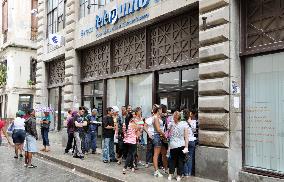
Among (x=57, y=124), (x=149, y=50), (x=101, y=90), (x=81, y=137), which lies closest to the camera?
(x=149, y=50)

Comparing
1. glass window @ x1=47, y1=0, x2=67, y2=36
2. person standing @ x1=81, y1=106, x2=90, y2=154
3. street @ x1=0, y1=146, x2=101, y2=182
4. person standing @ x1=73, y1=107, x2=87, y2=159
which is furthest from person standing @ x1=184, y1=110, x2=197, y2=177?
glass window @ x1=47, y1=0, x2=67, y2=36

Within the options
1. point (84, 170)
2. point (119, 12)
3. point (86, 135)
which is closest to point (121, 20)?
point (119, 12)

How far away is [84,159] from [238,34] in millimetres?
7304

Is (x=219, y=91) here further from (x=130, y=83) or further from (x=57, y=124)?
(x=57, y=124)

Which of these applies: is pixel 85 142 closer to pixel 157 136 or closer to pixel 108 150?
pixel 108 150

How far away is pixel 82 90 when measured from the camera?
20047mm

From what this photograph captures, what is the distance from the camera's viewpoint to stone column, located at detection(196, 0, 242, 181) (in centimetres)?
1022

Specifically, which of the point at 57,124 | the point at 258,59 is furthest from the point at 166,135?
the point at 57,124

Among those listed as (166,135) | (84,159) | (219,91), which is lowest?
(84,159)

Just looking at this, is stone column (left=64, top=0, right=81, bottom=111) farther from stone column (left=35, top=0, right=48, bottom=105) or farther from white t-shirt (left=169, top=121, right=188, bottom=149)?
white t-shirt (left=169, top=121, right=188, bottom=149)

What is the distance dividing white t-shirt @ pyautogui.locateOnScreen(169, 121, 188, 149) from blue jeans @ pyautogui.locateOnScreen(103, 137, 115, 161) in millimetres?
3865

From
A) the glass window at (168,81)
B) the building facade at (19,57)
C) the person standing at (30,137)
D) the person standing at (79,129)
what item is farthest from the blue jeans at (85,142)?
the building facade at (19,57)

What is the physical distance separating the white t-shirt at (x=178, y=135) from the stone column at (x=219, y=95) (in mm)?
735

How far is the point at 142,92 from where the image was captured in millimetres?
15156
